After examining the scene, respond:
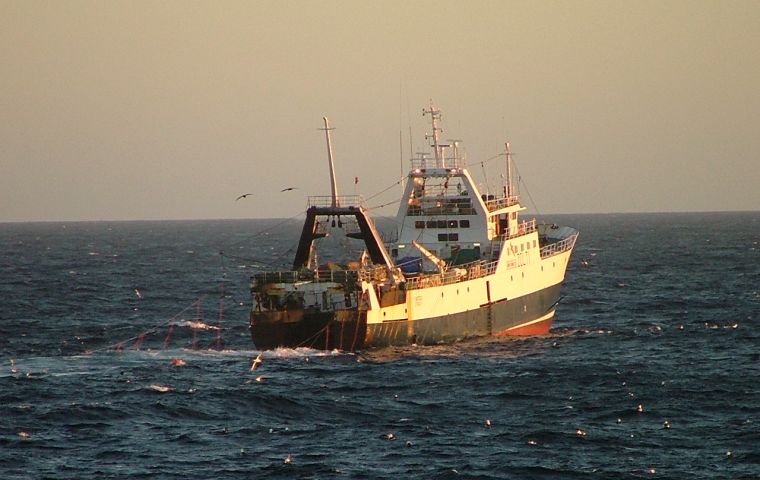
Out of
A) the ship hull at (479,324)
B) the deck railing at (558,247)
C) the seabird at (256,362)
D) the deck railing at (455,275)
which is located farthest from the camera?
the deck railing at (558,247)

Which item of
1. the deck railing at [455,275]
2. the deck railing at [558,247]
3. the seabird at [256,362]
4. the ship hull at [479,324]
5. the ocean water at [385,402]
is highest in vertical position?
the deck railing at [558,247]

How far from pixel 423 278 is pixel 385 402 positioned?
15.8 meters

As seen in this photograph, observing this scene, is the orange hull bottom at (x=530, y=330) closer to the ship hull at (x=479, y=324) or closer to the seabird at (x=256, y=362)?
the ship hull at (x=479, y=324)

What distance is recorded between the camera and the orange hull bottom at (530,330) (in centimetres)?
7312

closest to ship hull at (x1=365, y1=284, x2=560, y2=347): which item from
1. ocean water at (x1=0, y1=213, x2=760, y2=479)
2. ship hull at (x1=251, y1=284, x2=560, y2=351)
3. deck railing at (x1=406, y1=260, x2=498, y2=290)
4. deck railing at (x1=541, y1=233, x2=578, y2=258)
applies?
ship hull at (x1=251, y1=284, x2=560, y2=351)

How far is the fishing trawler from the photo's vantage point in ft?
206

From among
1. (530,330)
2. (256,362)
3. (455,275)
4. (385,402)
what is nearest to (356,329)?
(256,362)

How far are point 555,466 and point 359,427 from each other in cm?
860

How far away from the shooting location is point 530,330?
75.6 m

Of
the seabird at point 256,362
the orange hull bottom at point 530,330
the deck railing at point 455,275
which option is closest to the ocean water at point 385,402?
the seabird at point 256,362

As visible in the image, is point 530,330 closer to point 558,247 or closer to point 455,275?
point 455,275

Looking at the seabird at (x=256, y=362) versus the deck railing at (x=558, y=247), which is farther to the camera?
the deck railing at (x=558, y=247)

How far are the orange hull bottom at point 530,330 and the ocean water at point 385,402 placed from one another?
178cm

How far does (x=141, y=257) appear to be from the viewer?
17925 centimetres
